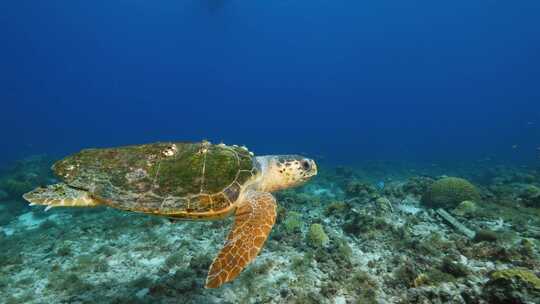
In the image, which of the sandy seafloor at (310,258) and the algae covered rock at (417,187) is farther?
the algae covered rock at (417,187)

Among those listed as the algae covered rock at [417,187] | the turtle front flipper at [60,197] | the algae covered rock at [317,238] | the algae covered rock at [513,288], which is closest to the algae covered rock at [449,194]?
the algae covered rock at [417,187]

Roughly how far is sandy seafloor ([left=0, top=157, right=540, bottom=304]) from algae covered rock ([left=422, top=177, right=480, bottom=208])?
0.25m

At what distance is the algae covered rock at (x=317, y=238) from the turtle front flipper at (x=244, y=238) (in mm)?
2339

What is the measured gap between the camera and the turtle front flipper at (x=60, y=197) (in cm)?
360

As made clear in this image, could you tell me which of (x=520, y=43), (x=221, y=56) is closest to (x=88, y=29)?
(x=221, y=56)

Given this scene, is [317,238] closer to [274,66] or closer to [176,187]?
[176,187]

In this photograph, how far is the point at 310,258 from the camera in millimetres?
5434

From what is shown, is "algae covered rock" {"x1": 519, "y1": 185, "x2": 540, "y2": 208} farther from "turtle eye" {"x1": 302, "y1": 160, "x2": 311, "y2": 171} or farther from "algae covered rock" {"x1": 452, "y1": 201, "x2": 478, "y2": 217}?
"turtle eye" {"x1": 302, "y1": 160, "x2": 311, "y2": 171}

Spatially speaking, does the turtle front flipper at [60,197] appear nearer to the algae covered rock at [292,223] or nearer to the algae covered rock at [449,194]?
the algae covered rock at [292,223]

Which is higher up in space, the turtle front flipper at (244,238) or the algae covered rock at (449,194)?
the turtle front flipper at (244,238)

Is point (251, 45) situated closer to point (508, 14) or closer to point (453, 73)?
point (508, 14)

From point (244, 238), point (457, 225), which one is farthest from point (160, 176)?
point (457, 225)

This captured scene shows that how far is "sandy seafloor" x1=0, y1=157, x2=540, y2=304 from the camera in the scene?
429 centimetres

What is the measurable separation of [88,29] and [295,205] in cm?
13832
